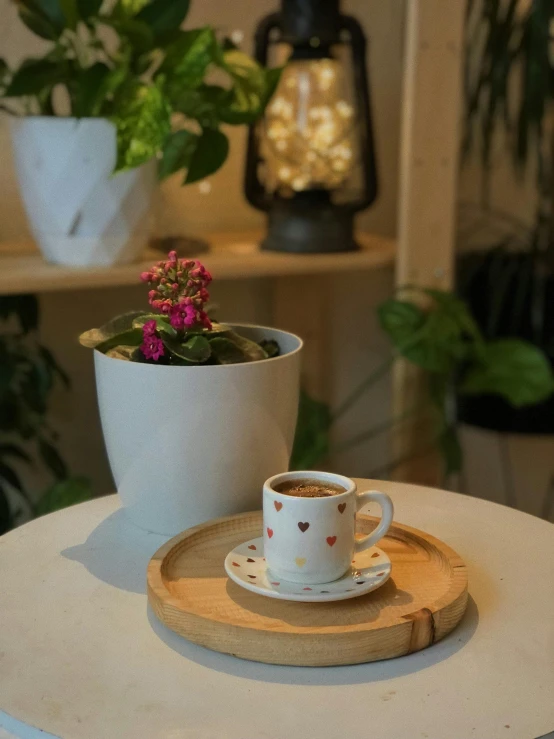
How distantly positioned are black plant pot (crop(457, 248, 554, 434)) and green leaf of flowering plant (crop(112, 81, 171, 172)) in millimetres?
879

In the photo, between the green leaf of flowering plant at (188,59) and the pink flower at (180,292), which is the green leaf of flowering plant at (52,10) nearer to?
the green leaf of flowering plant at (188,59)

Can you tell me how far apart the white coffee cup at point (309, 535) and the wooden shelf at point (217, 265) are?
68cm

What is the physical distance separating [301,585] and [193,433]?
0.17m

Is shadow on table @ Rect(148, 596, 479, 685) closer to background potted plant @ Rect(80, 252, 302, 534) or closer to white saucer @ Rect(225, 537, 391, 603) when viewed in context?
white saucer @ Rect(225, 537, 391, 603)

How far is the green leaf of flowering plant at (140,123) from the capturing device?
3.68 ft

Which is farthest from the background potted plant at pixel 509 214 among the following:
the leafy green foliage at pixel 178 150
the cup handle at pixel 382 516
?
the cup handle at pixel 382 516

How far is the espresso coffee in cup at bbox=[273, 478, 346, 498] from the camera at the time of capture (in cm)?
68

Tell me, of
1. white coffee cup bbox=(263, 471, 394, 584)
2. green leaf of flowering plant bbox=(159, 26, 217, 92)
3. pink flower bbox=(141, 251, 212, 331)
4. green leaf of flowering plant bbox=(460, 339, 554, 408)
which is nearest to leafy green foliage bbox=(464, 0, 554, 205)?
green leaf of flowering plant bbox=(460, 339, 554, 408)

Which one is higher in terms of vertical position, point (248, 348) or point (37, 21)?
point (37, 21)

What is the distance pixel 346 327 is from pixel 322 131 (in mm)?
538

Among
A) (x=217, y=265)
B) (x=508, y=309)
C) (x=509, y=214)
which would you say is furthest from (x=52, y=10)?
(x=509, y=214)

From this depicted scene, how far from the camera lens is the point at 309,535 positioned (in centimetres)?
66

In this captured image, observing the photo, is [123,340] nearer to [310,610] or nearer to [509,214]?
A: [310,610]

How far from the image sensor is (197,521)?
805 millimetres
